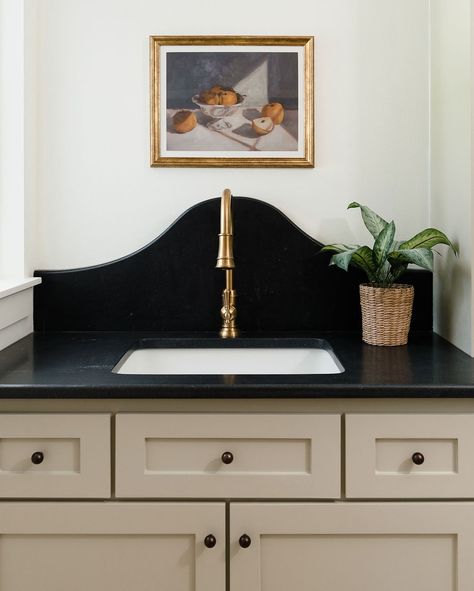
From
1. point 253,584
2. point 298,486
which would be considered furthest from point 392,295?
point 253,584

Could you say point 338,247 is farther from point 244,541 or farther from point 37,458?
point 37,458

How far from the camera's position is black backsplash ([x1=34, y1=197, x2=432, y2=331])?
210 cm

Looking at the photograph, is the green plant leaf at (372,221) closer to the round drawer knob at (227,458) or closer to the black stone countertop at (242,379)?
the black stone countertop at (242,379)

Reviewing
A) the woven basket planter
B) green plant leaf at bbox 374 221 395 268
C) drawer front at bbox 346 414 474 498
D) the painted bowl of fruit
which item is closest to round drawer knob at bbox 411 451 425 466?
drawer front at bbox 346 414 474 498

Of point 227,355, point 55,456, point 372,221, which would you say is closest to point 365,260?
point 372,221

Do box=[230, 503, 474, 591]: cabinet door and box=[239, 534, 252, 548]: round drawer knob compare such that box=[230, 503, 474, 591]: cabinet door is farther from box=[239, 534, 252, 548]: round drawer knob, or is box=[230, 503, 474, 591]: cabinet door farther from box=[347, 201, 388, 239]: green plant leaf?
box=[347, 201, 388, 239]: green plant leaf

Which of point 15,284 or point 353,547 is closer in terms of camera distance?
point 353,547

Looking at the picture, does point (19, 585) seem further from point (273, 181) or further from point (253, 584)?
point (273, 181)

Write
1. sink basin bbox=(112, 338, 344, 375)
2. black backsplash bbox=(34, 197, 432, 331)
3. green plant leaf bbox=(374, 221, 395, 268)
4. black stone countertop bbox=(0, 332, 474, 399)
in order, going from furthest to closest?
black backsplash bbox=(34, 197, 432, 331) → sink basin bbox=(112, 338, 344, 375) → green plant leaf bbox=(374, 221, 395, 268) → black stone countertop bbox=(0, 332, 474, 399)

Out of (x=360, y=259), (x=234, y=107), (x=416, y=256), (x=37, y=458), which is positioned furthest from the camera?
(x=234, y=107)

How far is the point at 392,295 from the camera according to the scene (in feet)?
6.14

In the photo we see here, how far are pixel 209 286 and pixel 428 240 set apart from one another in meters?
0.68

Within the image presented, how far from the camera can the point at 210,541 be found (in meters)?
1.43

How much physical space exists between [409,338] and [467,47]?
0.82 meters
